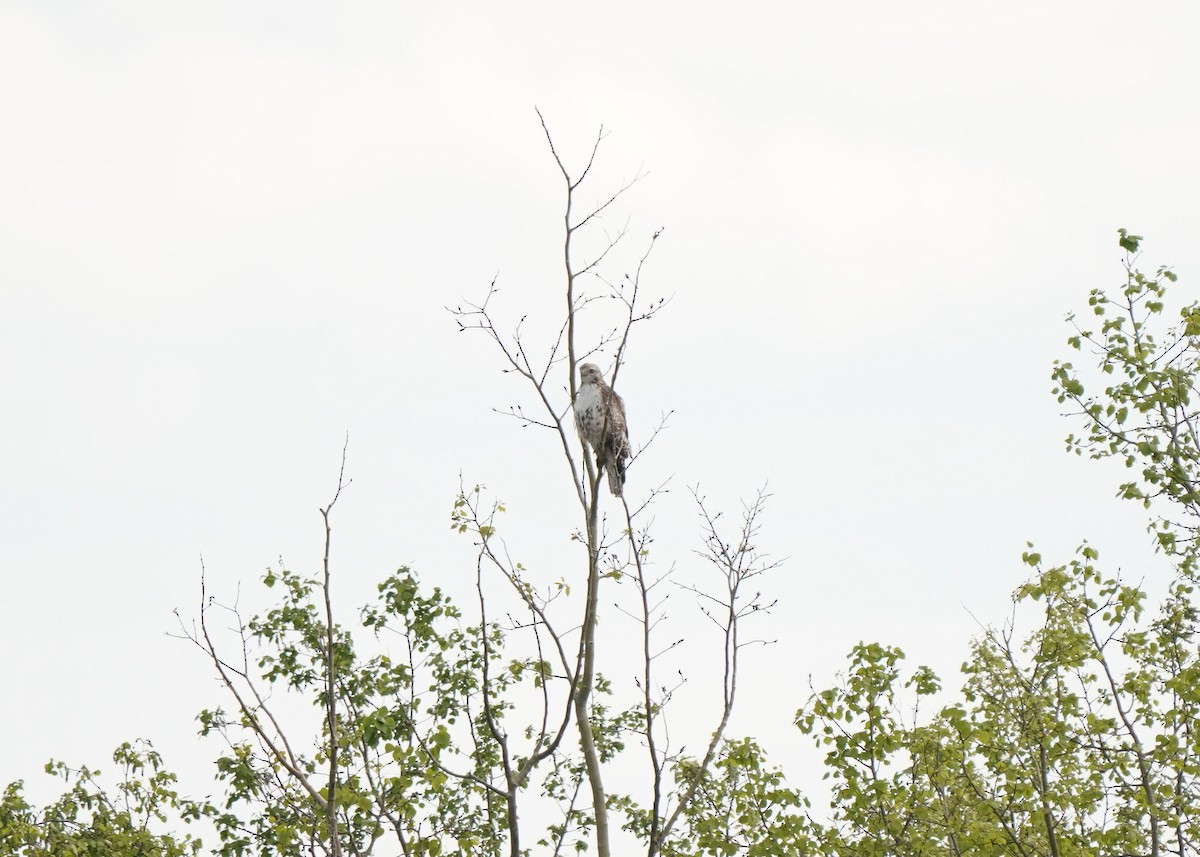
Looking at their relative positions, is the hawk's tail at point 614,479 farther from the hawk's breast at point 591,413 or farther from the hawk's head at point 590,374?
the hawk's head at point 590,374

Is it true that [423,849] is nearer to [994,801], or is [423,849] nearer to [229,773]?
[994,801]

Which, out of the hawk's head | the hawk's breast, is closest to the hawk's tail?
the hawk's breast

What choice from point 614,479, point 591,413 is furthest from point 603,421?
point 614,479

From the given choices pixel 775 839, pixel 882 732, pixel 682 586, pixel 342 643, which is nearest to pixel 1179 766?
pixel 882 732

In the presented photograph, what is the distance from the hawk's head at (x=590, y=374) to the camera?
543 inches

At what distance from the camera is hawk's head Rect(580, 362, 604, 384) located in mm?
13781

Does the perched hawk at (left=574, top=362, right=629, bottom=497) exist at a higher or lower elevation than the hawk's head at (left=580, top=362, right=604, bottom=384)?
lower

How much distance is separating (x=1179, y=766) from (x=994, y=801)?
5.15 ft

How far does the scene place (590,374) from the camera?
13.9 m

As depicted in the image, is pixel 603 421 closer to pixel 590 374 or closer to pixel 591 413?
pixel 591 413

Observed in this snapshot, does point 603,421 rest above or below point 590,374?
below

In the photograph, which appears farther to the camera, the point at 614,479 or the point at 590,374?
the point at 590,374

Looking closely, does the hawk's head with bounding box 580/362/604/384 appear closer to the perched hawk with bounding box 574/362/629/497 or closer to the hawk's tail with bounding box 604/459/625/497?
the perched hawk with bounding box 574/362/629/497

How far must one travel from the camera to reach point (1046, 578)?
11398 mm
